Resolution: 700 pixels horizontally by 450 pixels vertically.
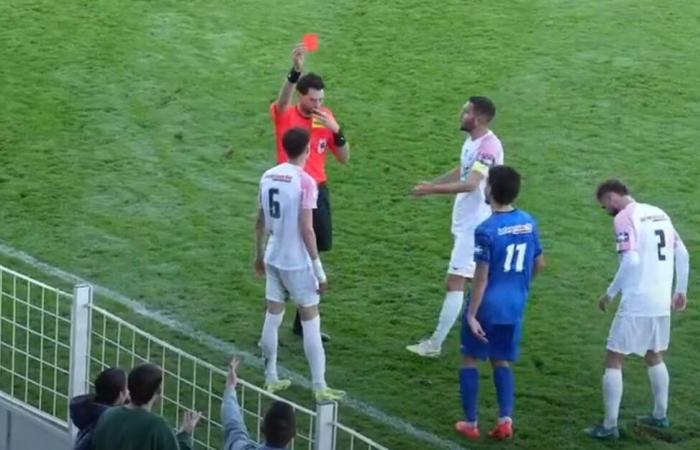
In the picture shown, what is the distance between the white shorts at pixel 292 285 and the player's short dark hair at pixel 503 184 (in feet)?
3.69

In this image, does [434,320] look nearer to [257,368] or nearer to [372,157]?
[257,368]

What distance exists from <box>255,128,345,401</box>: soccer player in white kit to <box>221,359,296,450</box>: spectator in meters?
1.92

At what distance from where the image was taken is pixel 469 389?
7.93 metres

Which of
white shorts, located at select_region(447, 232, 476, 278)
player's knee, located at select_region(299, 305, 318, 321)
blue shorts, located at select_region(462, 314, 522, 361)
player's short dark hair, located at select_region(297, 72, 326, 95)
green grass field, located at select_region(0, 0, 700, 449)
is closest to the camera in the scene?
blue shorts, located at select_region(462, 314, 522, 361)

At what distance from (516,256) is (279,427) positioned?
94.5 inches

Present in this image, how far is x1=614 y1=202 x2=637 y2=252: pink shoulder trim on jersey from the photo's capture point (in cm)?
778

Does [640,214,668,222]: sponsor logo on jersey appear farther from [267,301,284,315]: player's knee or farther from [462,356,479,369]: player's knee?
[267,301,284,315]: player's knee

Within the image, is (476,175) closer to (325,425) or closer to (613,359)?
(613,359)

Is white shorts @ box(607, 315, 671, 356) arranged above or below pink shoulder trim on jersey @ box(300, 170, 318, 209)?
below

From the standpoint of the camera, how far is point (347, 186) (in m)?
11.9

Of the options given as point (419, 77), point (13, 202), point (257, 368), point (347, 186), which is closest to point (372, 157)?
point (347, 186)

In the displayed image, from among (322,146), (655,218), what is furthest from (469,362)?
(322,146)

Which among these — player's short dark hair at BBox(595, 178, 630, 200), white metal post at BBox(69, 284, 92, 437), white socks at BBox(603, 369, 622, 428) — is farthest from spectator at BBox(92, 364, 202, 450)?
player's short dark hair at BBox(595, 178, 630, 200)

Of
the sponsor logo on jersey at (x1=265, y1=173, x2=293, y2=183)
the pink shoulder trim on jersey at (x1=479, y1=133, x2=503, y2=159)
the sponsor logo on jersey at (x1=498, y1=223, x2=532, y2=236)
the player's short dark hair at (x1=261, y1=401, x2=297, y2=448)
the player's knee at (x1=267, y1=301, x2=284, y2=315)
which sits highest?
the pink shoulder trim on jersey at (x1=479, y1=133, x2=503, y2=159)
